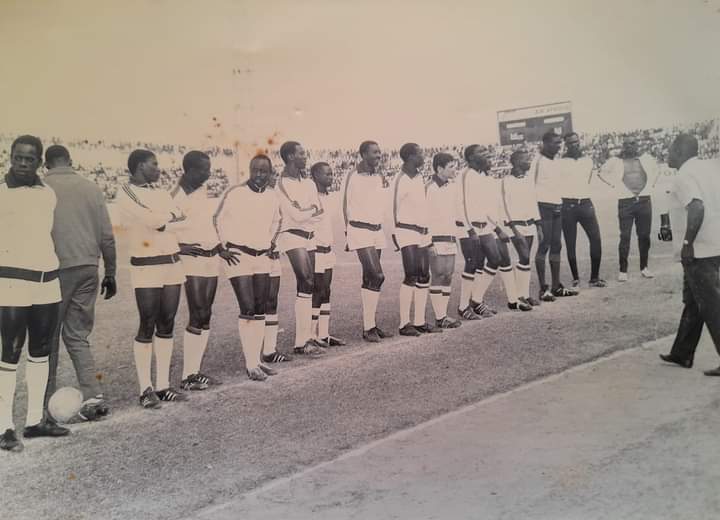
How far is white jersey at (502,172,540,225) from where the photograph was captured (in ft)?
8.76

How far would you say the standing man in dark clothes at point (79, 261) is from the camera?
85.9 inches

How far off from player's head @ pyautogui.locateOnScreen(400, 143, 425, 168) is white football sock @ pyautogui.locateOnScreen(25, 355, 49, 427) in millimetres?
1631

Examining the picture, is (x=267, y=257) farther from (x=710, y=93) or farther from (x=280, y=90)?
(x=710, y=93)

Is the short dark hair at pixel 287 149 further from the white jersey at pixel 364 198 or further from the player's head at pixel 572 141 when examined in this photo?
the player's head at pixel 572 141

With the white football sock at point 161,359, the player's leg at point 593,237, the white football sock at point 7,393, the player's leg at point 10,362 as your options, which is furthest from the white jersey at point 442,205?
the white football sock at point 7,393

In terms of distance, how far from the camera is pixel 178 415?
2248 mm

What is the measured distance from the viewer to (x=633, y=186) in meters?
2.52

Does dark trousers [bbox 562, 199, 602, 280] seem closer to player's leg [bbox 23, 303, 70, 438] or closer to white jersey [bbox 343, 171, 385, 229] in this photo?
white jersey [bbox 343, 171, 385, 229]

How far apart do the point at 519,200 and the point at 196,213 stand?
147 cm

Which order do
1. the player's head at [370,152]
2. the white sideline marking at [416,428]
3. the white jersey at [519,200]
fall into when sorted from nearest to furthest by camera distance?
the white sideline marking at [416,428], the player's head at [370,152], the white jersey at [519,200]

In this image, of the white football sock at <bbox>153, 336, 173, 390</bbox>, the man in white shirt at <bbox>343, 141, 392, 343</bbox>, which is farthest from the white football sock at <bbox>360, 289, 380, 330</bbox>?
the white football sock at <bbox>153, 336, 173, 390</bbox>

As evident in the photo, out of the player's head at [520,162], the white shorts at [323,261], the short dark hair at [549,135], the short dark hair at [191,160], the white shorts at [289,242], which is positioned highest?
the short dark hair at [191,160]

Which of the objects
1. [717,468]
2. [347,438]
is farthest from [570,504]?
[347,438]

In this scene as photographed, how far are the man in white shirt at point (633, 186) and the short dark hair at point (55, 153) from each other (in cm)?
222
